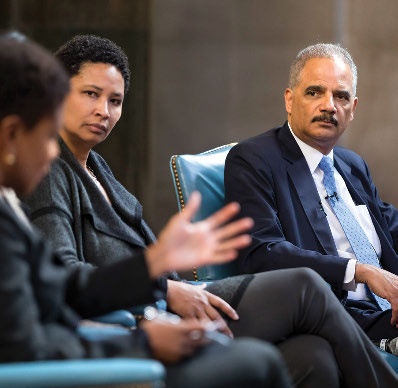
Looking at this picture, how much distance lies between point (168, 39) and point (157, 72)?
19 cm

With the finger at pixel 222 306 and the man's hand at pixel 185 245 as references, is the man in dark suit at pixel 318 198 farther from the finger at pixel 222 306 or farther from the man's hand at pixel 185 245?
the man's hand at pixel 185 245

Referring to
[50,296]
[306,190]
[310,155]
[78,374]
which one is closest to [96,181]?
[306,190]

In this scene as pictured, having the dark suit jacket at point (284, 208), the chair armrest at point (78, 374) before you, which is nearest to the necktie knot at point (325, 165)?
the dark suit jacket at point (284, 208)

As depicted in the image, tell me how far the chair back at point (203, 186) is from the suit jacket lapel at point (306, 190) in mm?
253

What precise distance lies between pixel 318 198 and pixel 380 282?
0.43 meters

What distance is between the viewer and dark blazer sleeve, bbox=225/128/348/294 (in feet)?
10.9

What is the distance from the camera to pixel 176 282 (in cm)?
299

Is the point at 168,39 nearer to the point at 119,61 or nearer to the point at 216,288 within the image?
the point at 119,61

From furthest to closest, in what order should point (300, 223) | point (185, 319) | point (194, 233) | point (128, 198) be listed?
point (300, 223)
point (128, 198)
point (185, 319)
point (194, 233)

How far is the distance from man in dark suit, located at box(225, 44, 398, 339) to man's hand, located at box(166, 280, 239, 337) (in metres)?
0.47

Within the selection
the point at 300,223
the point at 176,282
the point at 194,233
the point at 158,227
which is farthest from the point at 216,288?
the point at 158,227

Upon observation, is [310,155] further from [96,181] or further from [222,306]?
[222,306]

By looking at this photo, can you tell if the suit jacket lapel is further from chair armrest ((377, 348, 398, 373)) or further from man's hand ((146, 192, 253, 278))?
man's hand ((146, 192, 253, 278))

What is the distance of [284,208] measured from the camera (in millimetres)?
3498
